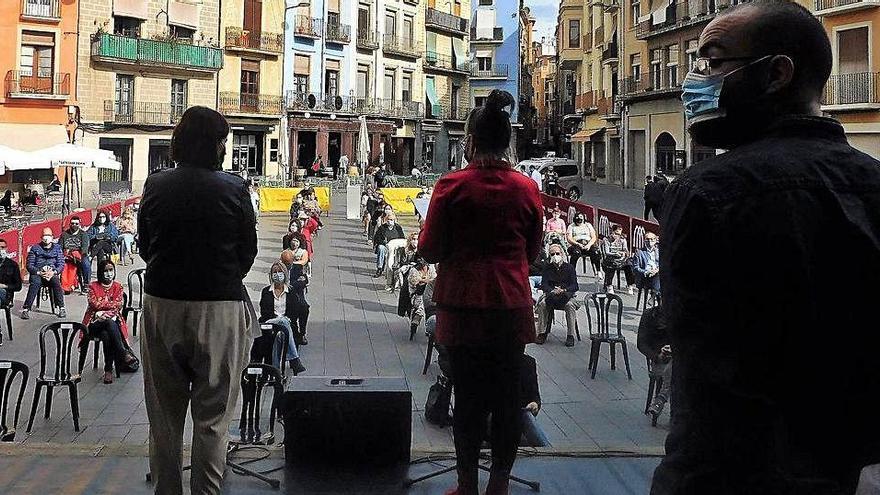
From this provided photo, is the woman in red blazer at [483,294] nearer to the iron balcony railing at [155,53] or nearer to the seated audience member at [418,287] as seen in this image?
the seated audience member at [418,287]

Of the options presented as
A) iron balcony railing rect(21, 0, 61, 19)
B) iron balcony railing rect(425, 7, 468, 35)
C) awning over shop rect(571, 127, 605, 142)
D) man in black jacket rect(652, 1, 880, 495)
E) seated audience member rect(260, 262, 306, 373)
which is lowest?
seated audience member rect(260, 262, 306, 373)

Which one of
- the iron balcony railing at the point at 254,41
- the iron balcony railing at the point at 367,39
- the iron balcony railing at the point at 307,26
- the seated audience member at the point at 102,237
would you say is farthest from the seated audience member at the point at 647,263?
the iron balcony railing at the point at 367,39

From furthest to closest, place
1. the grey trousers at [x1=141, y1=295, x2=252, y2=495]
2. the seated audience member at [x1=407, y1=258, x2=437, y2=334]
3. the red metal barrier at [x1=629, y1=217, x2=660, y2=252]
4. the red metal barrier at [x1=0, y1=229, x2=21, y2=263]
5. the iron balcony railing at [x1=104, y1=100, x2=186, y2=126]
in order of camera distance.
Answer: the iron balcony railing at [x1=104, y1=100, x2=186, y2=126] < the red metal barrier at [x1=629, y1=217, x2=660, y2=252] < the red metal barrier at [x1=0, y1=229, x2=21, y2=263] < the seated audience member at [x1=407, y1=258, x2=437, y2=334] < the grey trousers at [x1=141, y1=295, x2=252, y2=495]

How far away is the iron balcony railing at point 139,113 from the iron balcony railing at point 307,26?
9.79m

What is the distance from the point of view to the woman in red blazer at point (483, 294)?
3.55 meters

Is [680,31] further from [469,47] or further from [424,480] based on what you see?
[424,480]

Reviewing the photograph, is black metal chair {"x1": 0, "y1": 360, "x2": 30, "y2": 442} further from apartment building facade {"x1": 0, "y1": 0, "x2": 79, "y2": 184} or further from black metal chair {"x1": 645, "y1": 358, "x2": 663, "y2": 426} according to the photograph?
apartment building facade {"x1": 0, "y1": 0, "x2": 79, "y2": 184}

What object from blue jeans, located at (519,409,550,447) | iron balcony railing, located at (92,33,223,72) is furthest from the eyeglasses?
iron balcony railing, located at (92,33,223,72)

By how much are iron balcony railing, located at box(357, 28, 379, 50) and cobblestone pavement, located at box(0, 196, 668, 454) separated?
35544 mm

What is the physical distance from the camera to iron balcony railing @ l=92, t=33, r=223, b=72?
36188 millimetres

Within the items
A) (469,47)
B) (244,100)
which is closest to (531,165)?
(244,100)

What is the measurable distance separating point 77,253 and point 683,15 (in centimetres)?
2936

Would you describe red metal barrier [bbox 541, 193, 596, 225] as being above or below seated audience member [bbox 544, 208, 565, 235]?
above

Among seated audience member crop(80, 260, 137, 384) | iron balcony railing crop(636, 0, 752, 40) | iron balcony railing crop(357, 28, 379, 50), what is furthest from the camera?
iron balcony railing crop(357, 28, 379, 50)
